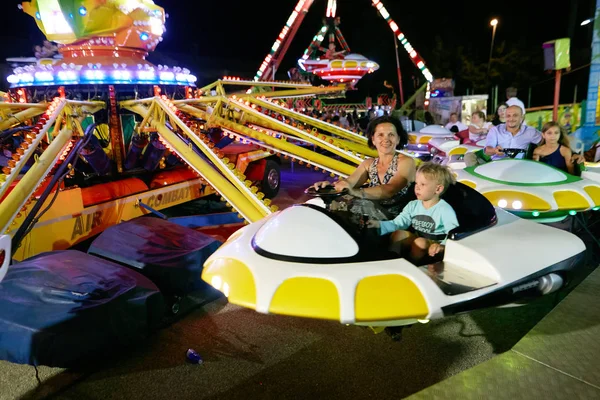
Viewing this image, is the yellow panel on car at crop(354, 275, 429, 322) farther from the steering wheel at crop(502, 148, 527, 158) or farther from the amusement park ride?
the steering wheel at crop(502, 148, 527, 158)

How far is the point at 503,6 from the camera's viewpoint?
30.3 meters

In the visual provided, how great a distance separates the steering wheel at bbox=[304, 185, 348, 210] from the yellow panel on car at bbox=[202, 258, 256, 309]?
721 millimetres

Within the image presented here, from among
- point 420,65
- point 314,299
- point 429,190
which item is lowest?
point 314,299

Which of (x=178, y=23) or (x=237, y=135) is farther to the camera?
(x=178, y=23)

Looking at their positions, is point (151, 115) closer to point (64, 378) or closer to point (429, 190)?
point (64, 378)

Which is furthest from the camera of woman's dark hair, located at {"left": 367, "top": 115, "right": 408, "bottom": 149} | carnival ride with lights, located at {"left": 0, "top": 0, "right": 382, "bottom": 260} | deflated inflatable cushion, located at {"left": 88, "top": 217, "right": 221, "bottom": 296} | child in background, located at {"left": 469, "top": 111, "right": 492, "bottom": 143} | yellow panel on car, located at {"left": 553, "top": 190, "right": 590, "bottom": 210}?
child in background, located at {"left": 469, "top": 111, "right": 492, "bottom": 143}

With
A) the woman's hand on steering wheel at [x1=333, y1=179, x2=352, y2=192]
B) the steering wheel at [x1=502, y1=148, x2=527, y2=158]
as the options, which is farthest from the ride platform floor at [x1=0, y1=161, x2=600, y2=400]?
the steering wheel at [x1=502, y1=148, x2=527, y2=158]

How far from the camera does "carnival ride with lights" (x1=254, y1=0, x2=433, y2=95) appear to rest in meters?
14.4

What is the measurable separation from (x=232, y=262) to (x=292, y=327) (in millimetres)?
1462

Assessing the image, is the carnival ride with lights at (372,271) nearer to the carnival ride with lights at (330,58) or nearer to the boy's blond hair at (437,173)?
the boy's blond hair at (437,173)

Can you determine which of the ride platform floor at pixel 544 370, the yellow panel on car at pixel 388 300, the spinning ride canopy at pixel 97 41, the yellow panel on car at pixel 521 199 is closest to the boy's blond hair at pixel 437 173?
the yellow panel on car at pixel 388 300

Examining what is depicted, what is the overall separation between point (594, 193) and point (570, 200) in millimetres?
336

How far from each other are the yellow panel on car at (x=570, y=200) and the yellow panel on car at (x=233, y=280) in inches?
124

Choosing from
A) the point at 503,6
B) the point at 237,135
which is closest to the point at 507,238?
the point at 237,135
